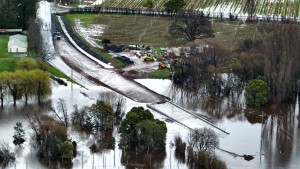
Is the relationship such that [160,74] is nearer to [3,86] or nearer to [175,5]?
[3,86]

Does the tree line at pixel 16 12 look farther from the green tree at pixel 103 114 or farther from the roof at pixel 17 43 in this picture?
the green tree at pixel 103 114

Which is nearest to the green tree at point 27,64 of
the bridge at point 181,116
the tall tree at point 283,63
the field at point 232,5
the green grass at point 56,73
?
the green grass at point 56,73

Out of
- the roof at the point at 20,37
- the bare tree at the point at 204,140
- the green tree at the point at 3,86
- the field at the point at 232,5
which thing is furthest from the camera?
the field at the point at 232,5

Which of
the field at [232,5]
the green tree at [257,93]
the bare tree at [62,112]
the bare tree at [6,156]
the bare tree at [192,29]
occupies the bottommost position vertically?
the bare tree at [6,156]

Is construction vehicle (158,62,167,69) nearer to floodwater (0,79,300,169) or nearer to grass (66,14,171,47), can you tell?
floodwater (0,79,300,169)

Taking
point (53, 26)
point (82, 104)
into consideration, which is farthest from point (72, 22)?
point (82, 104)

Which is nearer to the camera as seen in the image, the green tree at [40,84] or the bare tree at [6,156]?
the bare tree at [6,156]
